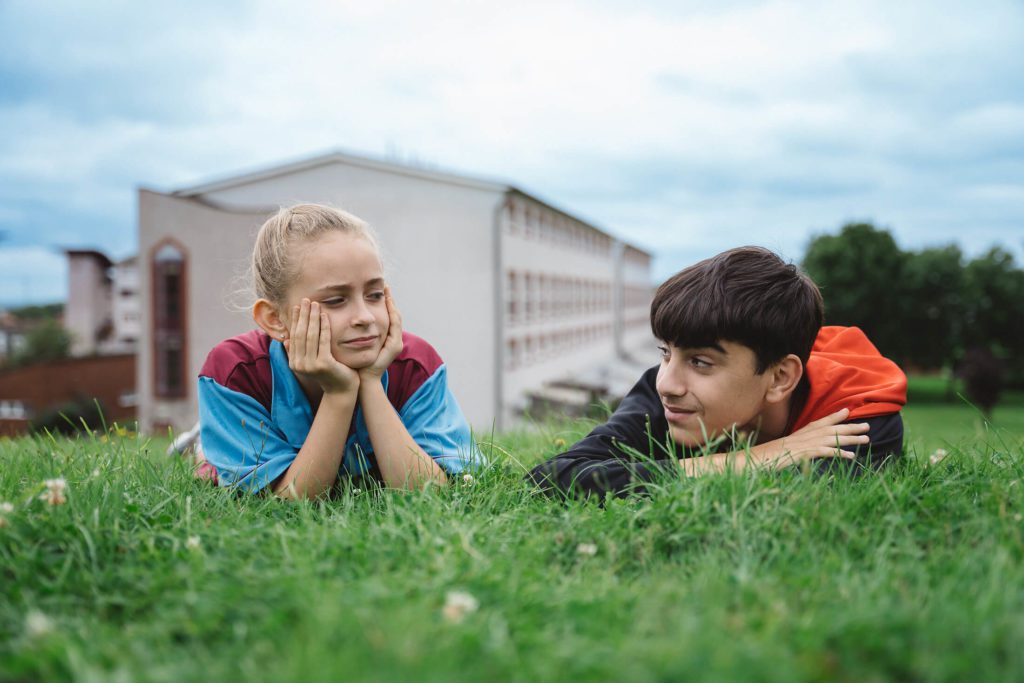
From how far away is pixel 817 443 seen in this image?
9.80ft

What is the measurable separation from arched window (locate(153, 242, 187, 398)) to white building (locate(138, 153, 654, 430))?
4 cm

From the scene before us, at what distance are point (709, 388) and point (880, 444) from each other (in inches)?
29.3

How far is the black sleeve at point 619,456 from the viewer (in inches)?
111

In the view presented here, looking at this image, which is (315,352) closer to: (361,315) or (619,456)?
(361,315)

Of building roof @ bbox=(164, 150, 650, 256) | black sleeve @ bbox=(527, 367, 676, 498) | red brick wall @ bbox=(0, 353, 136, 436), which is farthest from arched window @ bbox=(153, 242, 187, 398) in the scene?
black sleeve @ bbox=(527, 367, 676, 498)

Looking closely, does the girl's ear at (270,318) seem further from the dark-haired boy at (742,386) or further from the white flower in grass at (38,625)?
the white flower in grass at (38,625)

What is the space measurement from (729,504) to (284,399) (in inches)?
79.8

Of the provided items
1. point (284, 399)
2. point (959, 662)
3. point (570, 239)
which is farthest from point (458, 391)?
point (959, 662)

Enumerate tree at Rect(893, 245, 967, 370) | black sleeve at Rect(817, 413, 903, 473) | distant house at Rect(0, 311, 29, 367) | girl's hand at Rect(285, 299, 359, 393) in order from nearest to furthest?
black sleeve at Rect(817, 413, 903, 473), girl's hand at Rect(285, 299, 359, 393), tree at Rect(893, 245, 967, 370), distant house at Rect(0, 311, 29, 367)

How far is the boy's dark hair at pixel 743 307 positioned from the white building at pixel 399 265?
22.0m

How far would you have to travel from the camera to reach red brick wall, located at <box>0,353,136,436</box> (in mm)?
46344

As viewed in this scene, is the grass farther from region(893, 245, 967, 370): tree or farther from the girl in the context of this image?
region(893, 245, 967, 370): tree

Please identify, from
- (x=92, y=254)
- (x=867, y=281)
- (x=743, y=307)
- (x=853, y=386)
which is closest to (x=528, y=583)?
(x=743, y=307)

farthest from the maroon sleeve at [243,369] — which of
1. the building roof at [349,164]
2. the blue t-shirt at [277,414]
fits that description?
the building roof at [349,164]
